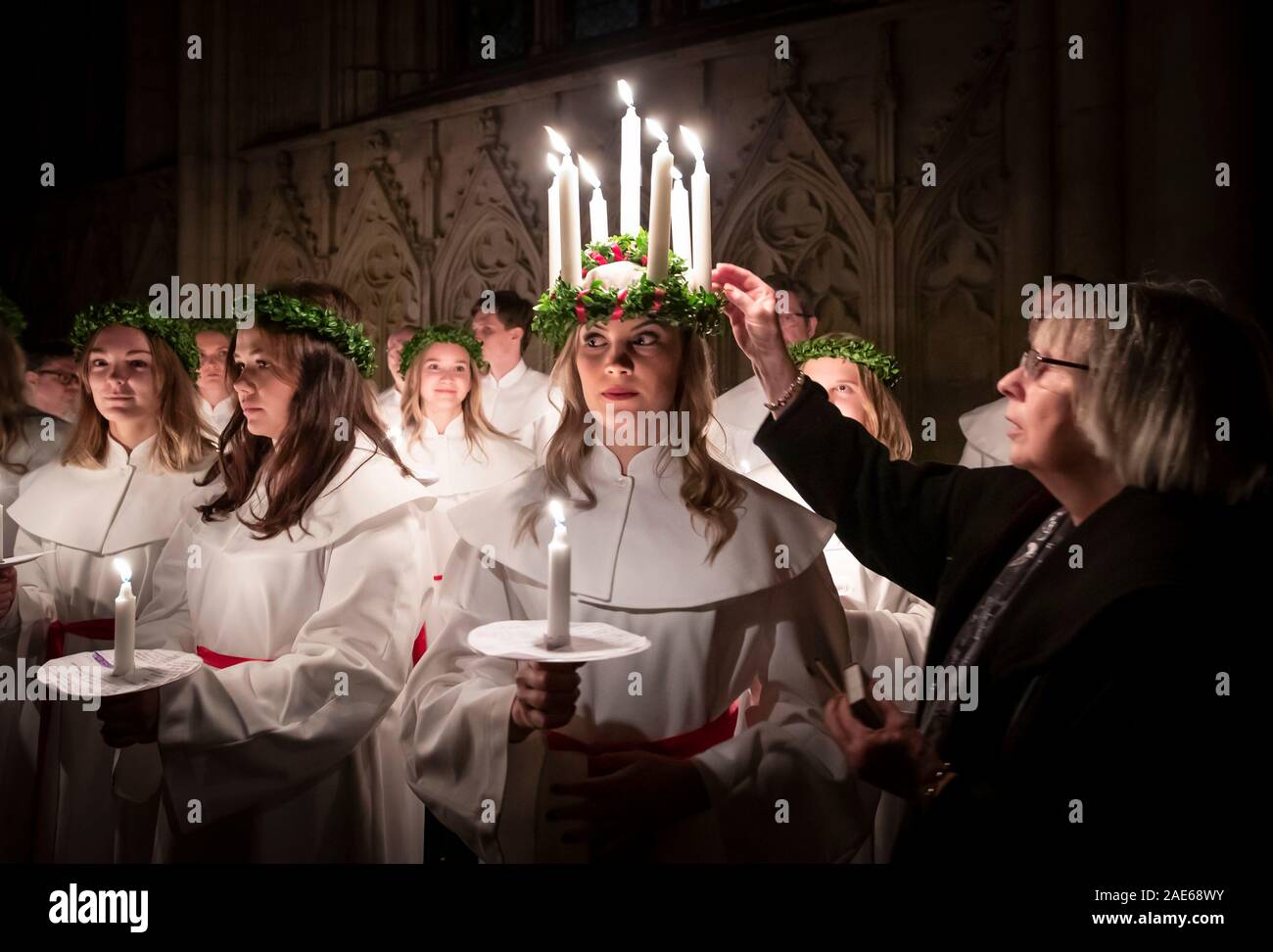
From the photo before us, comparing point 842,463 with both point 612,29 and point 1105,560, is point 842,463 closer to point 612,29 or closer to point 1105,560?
point 1105,560

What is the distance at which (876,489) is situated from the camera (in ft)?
10.1

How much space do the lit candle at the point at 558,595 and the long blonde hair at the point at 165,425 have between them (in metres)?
1.90

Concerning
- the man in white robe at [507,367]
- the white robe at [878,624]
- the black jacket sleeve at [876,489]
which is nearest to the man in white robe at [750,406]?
the white robe at [878,624]

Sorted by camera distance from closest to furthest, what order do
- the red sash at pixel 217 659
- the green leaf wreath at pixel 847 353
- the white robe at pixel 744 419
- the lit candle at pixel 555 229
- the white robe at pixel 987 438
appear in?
the lit candle at pixel 555 229, the red sash at pixel 217 659, the green leaf wreath at pixel 847 353, the white robe at pixel 987 438, the white robe at pixel 744 419

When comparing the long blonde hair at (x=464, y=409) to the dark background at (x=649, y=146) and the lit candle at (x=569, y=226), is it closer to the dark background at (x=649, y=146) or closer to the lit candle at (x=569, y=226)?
the dark background at (x=649, y=146)

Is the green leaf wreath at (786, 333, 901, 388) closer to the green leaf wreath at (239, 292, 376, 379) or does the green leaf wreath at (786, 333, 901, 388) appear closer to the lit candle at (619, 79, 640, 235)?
the lit candle at (619, 79, 640, 235)

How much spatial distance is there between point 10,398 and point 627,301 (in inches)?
105

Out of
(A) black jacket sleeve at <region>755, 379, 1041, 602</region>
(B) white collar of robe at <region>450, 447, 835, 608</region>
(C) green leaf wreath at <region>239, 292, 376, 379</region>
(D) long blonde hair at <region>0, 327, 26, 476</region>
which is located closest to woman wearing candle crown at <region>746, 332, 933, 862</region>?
(A) black jacket sleeve at <region>755, 379, 1041, 602</region>

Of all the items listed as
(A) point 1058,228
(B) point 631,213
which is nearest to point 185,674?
(B) point 631,213

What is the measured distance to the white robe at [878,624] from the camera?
11.7 feet

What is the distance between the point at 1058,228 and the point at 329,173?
529cm

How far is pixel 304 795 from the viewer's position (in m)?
3.32

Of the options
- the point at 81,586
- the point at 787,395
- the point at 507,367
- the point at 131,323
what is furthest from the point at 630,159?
the point at 507,367

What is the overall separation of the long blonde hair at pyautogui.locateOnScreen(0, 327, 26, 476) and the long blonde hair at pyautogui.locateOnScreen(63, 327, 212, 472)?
47 centimetres
